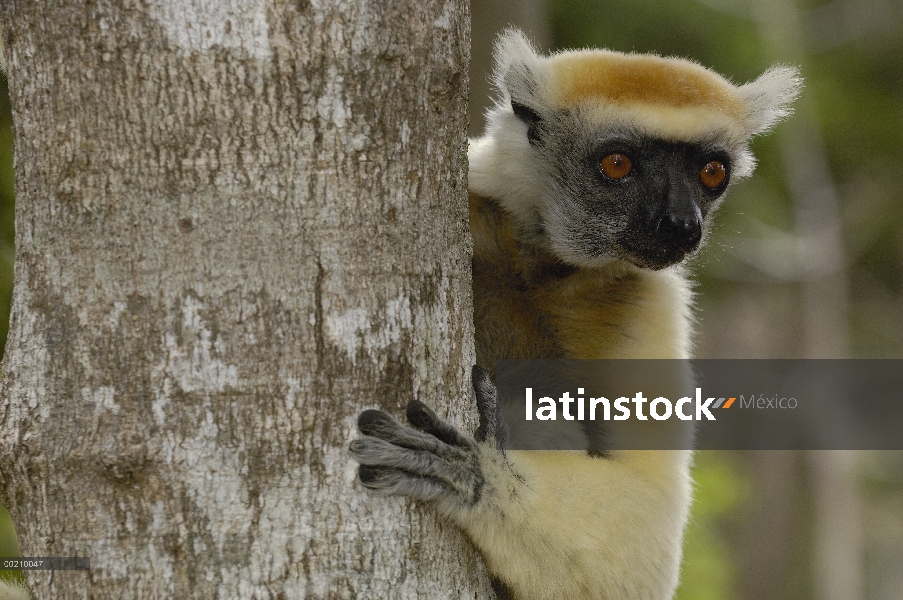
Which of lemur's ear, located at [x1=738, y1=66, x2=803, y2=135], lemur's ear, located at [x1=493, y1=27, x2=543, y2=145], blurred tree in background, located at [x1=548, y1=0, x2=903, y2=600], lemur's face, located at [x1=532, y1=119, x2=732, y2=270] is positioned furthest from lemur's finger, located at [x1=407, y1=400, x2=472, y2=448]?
blurred tree in background, located at [x1=548, y1=0, x2=903, y2=600]

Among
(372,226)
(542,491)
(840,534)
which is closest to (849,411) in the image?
(840,534)

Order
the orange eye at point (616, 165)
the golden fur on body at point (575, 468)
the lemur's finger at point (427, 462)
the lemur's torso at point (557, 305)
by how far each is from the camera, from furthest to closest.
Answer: the orange eye at point (616, 165) < the lemur's torso at point (557, 305) < the golden fur on body at point (575, 468) < the lemur's finger at point (427, 462)

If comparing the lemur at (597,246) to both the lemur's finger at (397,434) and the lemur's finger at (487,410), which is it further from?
the lemur's finger at (397,434)

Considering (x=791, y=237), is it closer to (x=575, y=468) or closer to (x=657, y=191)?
(x=657, y=191)

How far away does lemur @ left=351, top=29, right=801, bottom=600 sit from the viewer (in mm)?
2793

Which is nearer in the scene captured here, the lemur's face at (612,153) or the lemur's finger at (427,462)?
the lemur's finger at (427,462)

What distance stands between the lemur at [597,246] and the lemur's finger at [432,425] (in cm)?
24

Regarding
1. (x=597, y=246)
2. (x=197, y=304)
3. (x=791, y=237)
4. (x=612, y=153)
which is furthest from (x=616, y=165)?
(x=791, y=237)

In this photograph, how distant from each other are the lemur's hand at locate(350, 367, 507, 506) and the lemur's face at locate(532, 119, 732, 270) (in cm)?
119

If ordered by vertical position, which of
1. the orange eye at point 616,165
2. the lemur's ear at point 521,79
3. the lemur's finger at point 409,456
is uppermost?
the lemur's ear at point 521,79

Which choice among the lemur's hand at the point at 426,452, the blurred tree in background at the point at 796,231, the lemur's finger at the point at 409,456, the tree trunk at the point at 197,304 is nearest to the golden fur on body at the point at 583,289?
the lemur's hand at the point at 426,452

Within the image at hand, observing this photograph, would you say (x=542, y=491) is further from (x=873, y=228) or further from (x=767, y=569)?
(x=873, y=228)

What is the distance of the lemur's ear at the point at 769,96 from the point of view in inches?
163

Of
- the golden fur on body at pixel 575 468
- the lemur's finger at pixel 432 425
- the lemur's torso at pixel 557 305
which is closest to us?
the lemur's finger at pixel 432 425
